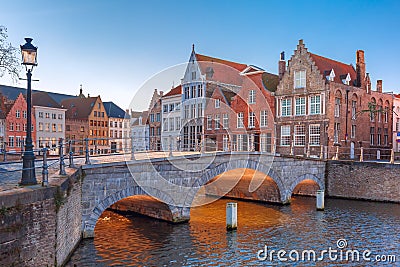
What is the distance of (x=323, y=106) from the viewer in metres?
34.2

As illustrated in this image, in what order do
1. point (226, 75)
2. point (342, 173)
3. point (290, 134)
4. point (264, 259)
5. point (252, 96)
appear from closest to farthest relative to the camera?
point (264, 259), point (342, 173), point (290, 134), point (252, 96), point (226, 75)

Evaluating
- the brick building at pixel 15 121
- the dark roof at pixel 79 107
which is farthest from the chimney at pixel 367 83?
the dark roof at pixel 79 107

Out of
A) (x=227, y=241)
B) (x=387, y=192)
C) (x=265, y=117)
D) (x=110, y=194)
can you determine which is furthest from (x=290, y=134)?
(x=110, y=194)

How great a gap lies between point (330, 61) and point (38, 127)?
42217mm

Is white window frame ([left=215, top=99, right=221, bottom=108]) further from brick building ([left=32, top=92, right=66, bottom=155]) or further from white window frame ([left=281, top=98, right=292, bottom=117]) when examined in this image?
brick building ([left=32, top=92, right=66, bottom=155])

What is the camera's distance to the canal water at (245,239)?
13.1 metres

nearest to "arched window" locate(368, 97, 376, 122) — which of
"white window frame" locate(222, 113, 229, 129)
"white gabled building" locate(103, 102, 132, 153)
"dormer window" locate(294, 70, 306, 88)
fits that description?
"dormer window" locate(294, 70, 306, 88)

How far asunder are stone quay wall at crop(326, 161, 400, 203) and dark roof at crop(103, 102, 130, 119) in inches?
2162

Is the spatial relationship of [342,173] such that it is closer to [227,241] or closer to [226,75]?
[227,241]

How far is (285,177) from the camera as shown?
25.1 m

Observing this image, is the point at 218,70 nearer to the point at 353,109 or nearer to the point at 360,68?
the point at 360,68

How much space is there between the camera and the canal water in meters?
13.1

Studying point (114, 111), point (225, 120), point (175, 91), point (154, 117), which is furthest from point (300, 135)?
point (114, 111)

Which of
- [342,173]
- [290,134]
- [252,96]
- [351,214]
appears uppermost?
[252,96]
